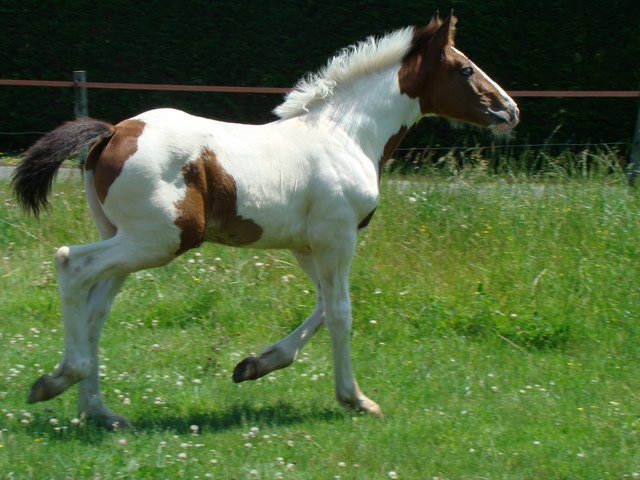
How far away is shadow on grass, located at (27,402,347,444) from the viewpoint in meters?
5.22

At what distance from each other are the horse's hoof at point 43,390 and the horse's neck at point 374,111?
2289 millimetres

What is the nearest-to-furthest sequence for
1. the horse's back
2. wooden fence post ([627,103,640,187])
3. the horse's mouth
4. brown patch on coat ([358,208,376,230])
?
the horse's back
brown patch on coat ([358,208,376,230])
the horse's mouth
wooden fence post ([627,103,640,187])

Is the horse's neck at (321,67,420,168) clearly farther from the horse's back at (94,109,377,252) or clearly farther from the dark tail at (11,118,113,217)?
the dark tail at (11,118,113,217)

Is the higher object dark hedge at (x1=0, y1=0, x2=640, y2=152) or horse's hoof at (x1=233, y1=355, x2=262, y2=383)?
dark hedge at (x1=0, y1=0, x2=640, y2=152)

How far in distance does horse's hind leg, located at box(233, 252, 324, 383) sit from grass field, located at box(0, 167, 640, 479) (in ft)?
0.59

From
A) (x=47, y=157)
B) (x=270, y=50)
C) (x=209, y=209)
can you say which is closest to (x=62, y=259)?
(x=47, y=157)

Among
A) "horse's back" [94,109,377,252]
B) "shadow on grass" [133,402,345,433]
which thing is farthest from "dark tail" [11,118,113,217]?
"shadow on grass" [133,402,345,433]

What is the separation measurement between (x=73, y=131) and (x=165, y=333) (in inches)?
90.5

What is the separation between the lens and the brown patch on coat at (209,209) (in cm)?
522

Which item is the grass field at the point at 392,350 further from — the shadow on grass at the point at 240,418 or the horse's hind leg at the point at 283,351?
the horse's hind leg at the point at 283,351

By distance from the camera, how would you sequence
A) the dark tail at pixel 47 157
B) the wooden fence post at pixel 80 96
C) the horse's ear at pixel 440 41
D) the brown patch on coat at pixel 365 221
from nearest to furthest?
the dark tail at pixel 47 157 → the brown patch on coat at pixel 365 221 → the horse's ear at pixel 440 41 → the wooden fence post at pixel 80 96

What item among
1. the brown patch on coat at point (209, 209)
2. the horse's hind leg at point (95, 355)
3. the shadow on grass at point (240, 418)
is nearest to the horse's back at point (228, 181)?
the brown patch on coat at point (209, 209)

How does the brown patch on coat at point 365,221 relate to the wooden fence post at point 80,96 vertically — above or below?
below

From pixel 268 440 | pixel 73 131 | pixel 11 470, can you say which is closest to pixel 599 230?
pixel 268 440
